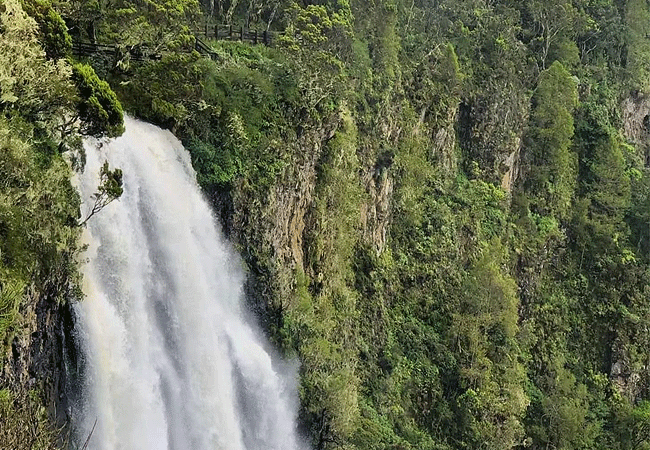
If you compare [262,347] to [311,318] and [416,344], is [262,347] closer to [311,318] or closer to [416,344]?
[311,318]

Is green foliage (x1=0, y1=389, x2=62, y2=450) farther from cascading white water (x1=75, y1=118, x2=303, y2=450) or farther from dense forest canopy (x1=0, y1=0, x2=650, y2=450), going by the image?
cascading white water (x1=75, y1=118, x2=303, y2=450)

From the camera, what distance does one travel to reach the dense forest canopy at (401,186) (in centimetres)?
1377

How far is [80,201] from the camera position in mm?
13430

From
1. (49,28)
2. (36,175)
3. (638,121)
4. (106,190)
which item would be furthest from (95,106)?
(638,121)

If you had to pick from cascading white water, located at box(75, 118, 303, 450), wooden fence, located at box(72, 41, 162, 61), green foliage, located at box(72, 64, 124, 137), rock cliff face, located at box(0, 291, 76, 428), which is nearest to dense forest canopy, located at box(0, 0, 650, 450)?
green foliage, located at box(72, 64, 124, 137)

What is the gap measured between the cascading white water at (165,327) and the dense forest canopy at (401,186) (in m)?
1.11

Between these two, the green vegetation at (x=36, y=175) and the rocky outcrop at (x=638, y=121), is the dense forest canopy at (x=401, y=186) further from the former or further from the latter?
the rocky outcrop at (x=638, y=121)

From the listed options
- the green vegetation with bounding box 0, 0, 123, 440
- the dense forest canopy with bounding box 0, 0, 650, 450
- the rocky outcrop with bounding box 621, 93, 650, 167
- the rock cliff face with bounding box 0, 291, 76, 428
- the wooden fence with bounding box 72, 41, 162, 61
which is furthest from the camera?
the rocky outcrop with bounding box 621, 93, 650, 167

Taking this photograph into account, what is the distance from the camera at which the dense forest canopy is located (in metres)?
13.8

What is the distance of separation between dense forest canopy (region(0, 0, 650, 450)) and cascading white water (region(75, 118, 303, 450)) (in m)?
1.11

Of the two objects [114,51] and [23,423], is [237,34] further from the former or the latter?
[23,423]

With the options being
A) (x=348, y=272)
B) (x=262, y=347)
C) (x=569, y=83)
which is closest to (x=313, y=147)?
(x=348, y=272)

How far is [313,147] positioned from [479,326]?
41.0ft

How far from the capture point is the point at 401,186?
101 feet
